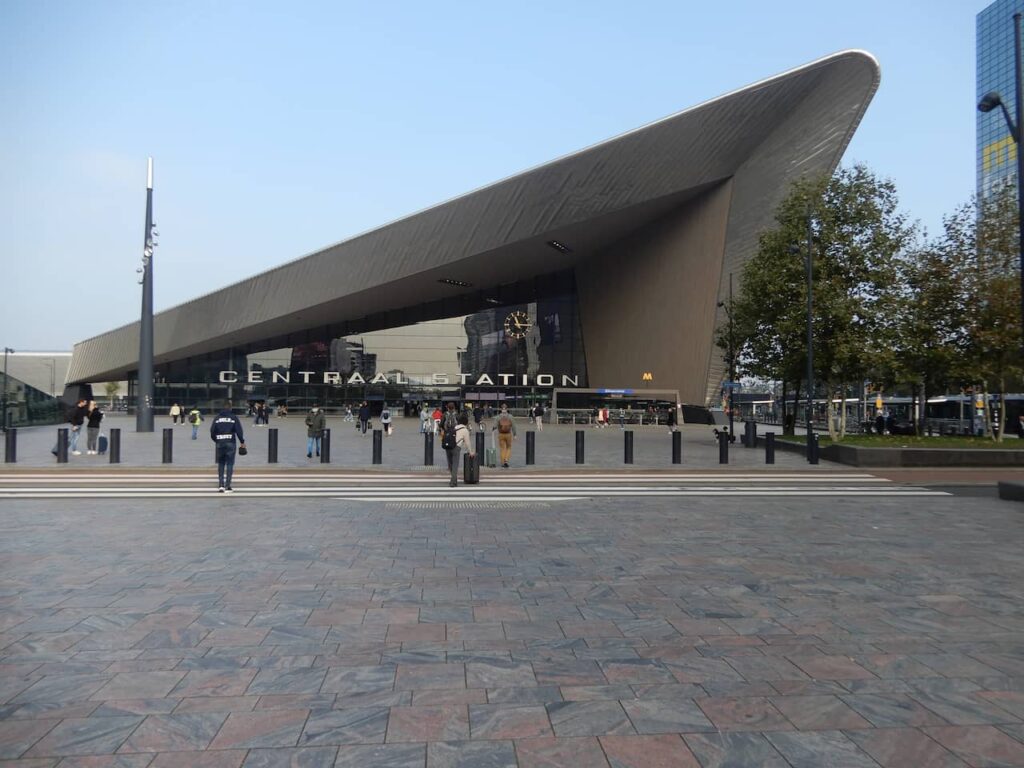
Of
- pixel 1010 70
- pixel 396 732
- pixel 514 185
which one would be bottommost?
pixel 396 732

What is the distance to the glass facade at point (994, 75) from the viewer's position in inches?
3529

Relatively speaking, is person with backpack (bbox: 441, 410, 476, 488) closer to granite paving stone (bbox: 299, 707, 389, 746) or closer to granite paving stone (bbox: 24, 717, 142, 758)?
granite paving stone (bbox: 299, 707, 389, 746)

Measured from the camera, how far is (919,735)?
10.9 feet

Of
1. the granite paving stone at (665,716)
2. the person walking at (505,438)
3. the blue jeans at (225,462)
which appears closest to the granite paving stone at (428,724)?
the granite paving stone at (665,716)

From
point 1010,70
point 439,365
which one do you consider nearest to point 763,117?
point 439,365

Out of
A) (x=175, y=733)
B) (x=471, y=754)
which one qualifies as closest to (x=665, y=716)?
(x=471, y=754)

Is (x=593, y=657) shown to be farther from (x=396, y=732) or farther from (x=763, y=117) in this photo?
(x=763, y=117)

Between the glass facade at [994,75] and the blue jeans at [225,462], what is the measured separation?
9868 centimetres

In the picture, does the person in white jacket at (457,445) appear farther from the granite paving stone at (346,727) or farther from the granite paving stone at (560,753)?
the granite paving stone at (560,753)

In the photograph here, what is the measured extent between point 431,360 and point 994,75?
90124 millimetres

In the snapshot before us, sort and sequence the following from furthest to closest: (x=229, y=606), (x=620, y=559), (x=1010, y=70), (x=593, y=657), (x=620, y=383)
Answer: (x=1010, y=70)
(x=620, y=383)
(x=620, y=559)
(x=229, y=606)
(x=593, y=657)

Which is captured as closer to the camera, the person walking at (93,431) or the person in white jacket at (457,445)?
the person in white jacket at (457,445)

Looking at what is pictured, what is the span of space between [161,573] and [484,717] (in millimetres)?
4030

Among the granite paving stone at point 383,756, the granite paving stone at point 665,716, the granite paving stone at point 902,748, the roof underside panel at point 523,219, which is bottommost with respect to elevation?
the granite paving stone at point 383,756
